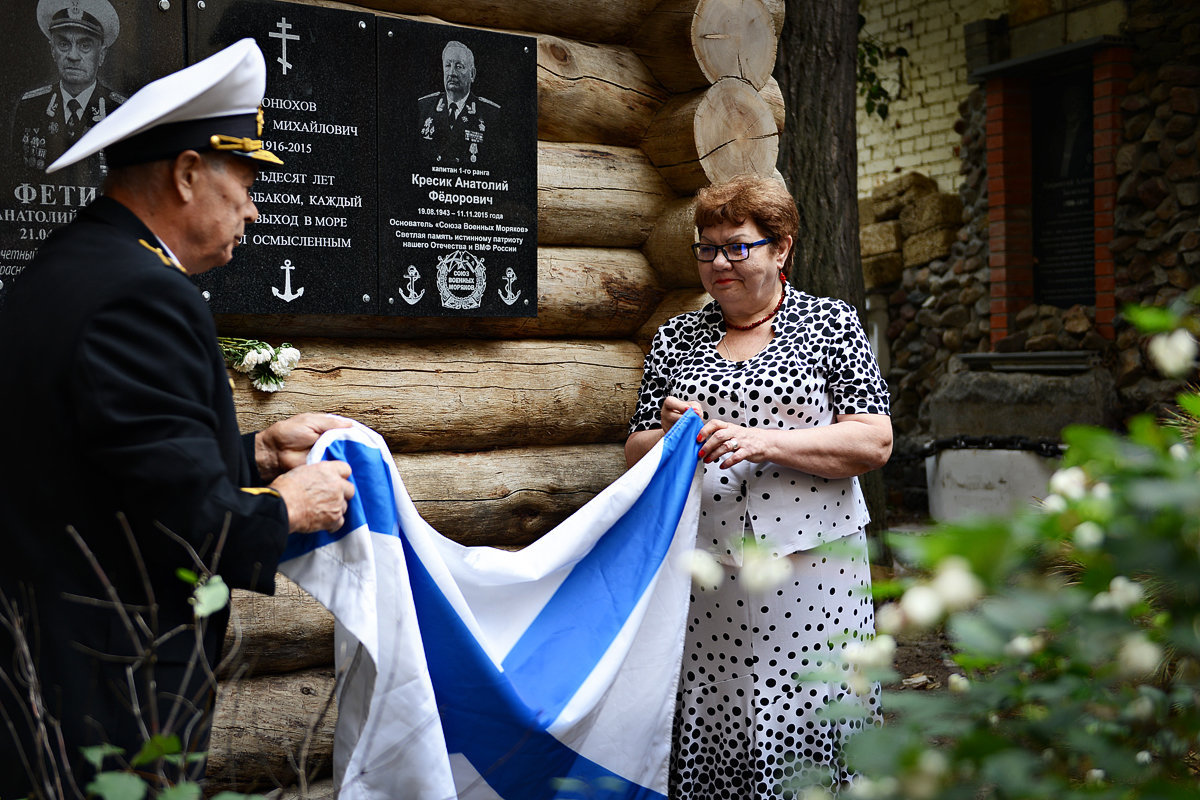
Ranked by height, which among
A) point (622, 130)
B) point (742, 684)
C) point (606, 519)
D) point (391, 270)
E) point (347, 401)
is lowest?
point (742, 684)

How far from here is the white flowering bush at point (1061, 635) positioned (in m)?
1.01

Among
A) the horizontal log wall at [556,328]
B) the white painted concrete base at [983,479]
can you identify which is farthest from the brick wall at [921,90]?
the horizontal log wall at [556,328]

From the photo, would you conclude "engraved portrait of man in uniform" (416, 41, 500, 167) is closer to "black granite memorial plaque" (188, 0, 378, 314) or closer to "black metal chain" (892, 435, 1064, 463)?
"black granite memorial plaque" (188, 0, 378, 314)

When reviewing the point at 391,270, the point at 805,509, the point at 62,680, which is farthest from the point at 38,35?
the point at 805,509

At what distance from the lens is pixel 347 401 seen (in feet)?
12.2

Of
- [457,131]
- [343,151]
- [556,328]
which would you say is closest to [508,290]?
[556,328]

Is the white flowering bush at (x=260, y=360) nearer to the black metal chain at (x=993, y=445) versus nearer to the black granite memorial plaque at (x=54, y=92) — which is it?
the black granite memorial plaque at (x=54, y=92)

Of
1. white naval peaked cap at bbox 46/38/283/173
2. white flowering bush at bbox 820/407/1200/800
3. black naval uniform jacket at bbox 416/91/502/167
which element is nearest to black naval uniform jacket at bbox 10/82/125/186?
black naval uniform jacket at bbox 416/91/502/167

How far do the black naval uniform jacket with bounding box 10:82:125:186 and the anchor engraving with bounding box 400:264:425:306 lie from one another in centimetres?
100

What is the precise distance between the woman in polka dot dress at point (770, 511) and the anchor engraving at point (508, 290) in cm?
87

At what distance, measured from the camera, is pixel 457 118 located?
3.87m

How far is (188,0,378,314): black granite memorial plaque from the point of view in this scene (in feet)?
11.4

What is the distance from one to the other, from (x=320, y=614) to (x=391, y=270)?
115 centimetres

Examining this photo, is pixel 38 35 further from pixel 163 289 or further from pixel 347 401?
pixel 163 289
